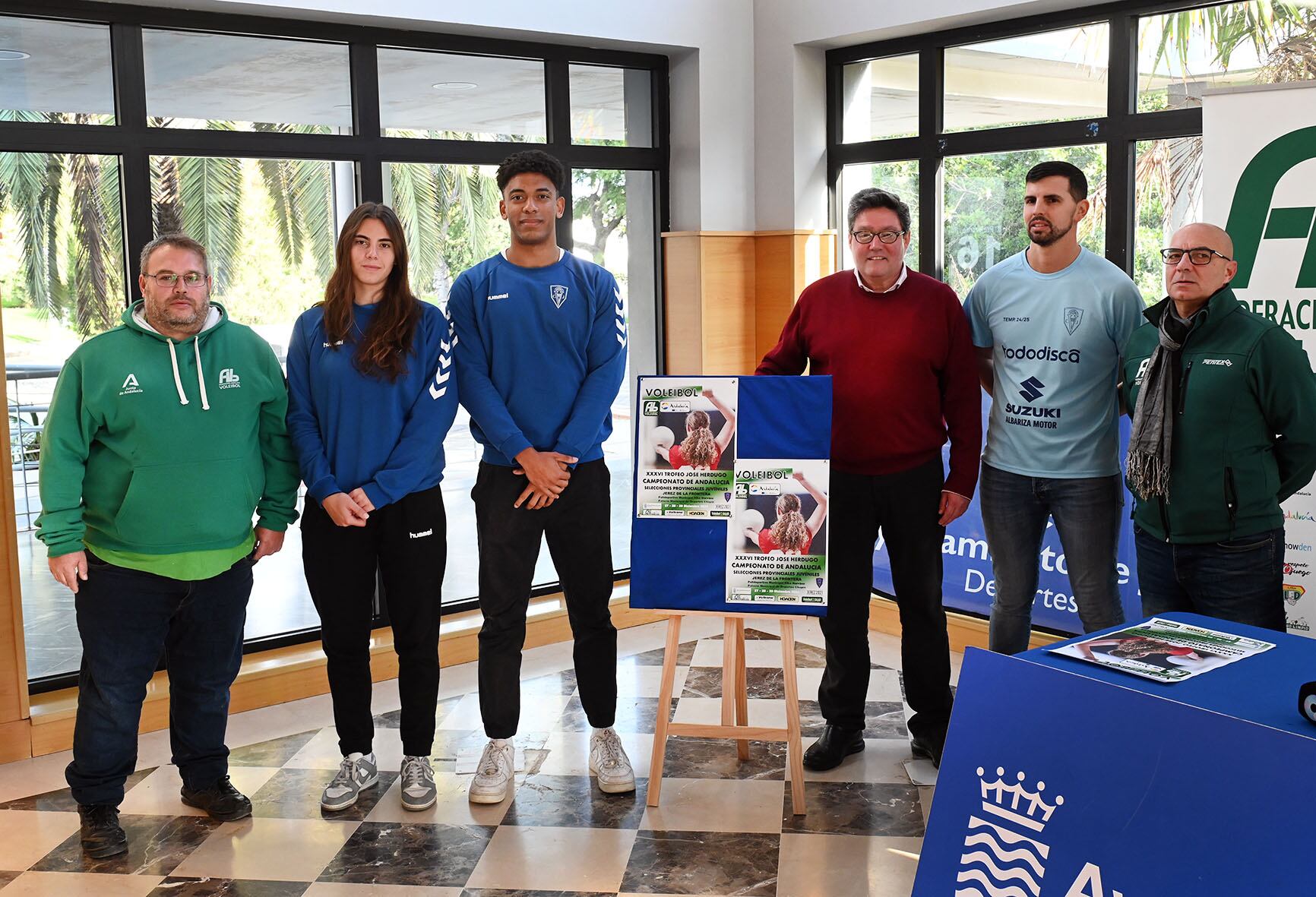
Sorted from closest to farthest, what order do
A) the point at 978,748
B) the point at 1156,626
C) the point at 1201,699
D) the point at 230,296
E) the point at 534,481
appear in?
the point at 1201,699 → the point at 978,748 → the point at 1156,626 → the point at 534,481 → the point at 230,296

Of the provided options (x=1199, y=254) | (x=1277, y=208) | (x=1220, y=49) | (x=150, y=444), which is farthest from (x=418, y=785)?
(x=1220, y=49)

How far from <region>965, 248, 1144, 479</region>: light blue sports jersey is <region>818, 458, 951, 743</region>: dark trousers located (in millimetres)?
307

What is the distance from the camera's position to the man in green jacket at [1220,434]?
288 centimetres

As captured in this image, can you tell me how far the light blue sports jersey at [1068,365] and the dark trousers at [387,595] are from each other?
170 cm

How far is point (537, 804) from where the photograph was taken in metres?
3.52

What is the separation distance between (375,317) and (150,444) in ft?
2.20

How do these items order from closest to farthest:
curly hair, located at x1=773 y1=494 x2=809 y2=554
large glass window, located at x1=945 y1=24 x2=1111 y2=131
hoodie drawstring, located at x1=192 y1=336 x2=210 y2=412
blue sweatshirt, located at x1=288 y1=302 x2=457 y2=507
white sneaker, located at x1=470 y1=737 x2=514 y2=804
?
hoodie drawstring, located at x1=192 y1=336 x2=210 y2=412 < blue sweatshirt, located at x1=288 y1=302 x2=457 y2=507 < curly hair, located at x1=773 y1=494 x2=809 y2=554 < white sneaker, located at x1=470 y1=737 x2=514 y2=804 < large glass window, located at x1=945 y1=24 x2=1111 y2=131

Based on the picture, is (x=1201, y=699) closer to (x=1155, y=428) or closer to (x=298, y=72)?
(x=1155, y=428)

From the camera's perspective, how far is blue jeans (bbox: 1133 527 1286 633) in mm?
2938

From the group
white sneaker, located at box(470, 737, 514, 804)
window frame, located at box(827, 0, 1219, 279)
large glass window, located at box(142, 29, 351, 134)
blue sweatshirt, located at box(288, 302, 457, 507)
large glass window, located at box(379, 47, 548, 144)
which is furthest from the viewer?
large glass window, located at box(379, 47, 548, 144)

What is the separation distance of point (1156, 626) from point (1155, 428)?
0.68m

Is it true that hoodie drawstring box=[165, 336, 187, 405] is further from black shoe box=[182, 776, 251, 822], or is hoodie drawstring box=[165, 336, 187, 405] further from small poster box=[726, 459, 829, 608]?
small poster box=[726, 459, 829, 608]

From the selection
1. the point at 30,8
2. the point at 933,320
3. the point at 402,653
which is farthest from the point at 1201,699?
the point at 30,8

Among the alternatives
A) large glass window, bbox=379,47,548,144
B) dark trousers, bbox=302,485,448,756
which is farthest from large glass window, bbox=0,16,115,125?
dark trousers, bbox=302,485,448,756
